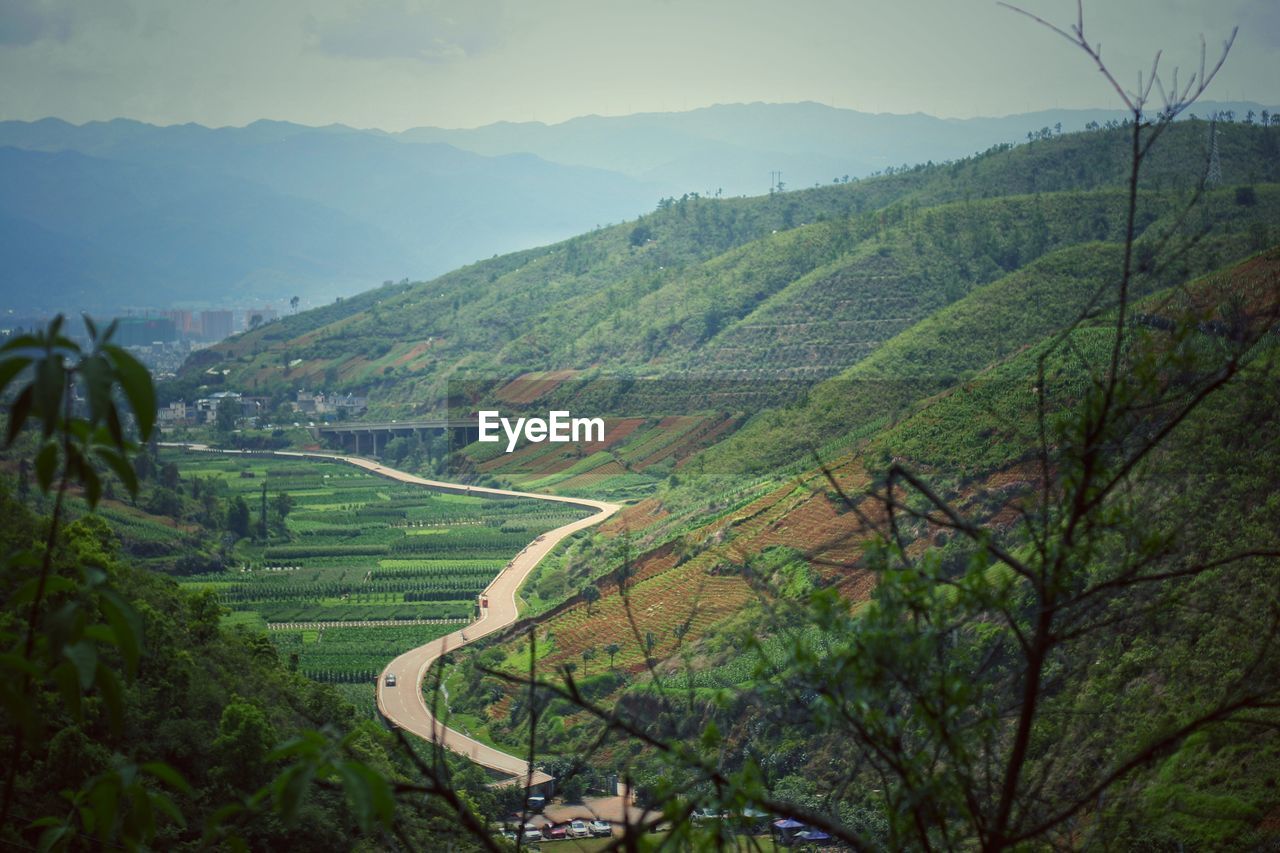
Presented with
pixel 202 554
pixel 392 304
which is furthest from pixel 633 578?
pixel 392 304

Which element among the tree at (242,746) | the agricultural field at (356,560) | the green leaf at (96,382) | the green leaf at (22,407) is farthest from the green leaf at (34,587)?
the agricultural field at (356,560)

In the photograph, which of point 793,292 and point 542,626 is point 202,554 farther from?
point 793,292

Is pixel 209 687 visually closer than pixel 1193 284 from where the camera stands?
Yes

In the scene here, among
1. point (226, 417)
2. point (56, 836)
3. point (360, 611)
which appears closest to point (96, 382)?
point (56, 836)

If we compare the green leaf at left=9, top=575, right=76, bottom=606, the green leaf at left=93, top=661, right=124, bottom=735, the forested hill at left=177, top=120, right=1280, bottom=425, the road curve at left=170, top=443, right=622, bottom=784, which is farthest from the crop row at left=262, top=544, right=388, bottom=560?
the green leaf at left=93, top=661, right=124, bottom=735

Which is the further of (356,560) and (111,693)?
(356,560)

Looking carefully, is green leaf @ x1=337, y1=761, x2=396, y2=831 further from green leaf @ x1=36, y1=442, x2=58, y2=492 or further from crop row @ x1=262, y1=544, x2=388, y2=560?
crop row @ x1=262, y1=544, x2=388, y2=560

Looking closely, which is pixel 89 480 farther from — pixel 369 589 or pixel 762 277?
pixel 762 277

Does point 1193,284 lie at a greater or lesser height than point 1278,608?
greater
